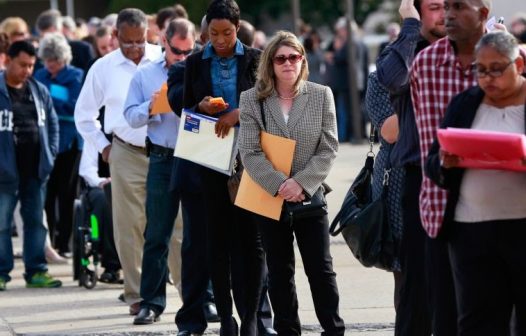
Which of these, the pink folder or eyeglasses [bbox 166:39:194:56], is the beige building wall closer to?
eyeglasses [bbox 166:39:194:56]

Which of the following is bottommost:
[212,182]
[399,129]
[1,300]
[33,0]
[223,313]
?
[33,0]

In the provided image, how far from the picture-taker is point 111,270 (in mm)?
11320

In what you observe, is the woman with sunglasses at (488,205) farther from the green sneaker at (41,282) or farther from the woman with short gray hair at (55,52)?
the woman with short gray hair at (55,52)

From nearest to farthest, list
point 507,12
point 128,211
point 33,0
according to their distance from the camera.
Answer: point 128,211 < point 507,12 < point 33,0

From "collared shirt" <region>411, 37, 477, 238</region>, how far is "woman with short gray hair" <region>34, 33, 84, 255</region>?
22.9 ft

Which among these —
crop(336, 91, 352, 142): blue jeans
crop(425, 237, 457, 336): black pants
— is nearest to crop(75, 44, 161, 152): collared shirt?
crop(425, 237, 457, 336): black pants

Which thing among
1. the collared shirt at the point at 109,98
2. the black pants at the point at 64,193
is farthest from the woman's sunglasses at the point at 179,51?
the black pants at the point at 64,193

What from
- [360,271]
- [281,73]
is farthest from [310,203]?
[360,271]

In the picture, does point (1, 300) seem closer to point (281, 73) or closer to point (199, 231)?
point (199, 231)

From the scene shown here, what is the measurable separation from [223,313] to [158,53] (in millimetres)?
2364

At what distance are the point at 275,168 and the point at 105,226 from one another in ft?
11.8

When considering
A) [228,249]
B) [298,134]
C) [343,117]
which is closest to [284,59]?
[298,134]

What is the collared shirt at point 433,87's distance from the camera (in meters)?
6.26

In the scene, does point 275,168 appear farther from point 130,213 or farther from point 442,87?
point 130,213
